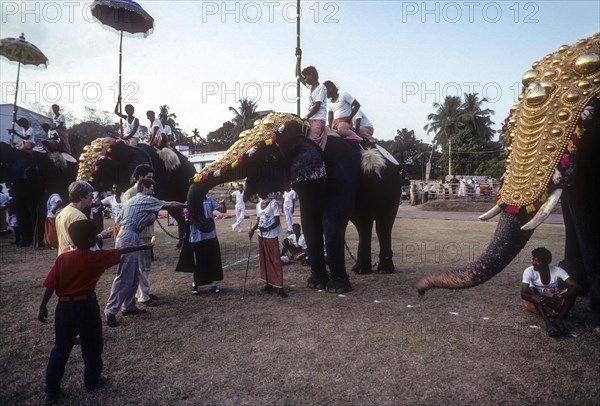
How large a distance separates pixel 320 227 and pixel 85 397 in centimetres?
403

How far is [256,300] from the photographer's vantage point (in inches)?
229

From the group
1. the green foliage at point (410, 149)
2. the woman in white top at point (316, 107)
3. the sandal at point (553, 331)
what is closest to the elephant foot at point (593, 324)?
the sandal at point (553, 331)

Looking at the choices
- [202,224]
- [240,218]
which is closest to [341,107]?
[202,224]

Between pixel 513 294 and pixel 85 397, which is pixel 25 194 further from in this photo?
pixel 513 294

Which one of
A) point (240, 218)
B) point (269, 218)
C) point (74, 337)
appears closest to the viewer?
point (74, 337)

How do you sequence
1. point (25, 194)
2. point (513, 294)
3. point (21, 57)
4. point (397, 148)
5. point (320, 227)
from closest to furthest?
point (513, 294) < point (320, 227) < point (25, 194) < point (21, 57) < point (397, 148)

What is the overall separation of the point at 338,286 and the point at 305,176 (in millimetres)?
1776

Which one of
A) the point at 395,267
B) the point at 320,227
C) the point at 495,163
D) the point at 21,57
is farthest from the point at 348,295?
the point at 495,163

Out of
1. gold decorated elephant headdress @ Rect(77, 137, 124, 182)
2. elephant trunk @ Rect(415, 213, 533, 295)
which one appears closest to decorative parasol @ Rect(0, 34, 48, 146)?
gold decorated elephant headdress @ Rect(77, 137, 124, 182)

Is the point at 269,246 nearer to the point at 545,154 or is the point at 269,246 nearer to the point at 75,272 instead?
the point at 75,272

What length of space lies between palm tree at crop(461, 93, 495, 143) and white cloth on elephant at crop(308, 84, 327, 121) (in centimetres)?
4419

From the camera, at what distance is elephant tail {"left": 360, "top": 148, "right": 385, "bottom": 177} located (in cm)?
694

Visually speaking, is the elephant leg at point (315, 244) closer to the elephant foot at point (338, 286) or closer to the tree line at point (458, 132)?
the elephant foot at point (338, 286)

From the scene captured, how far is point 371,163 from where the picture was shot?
6.93m
